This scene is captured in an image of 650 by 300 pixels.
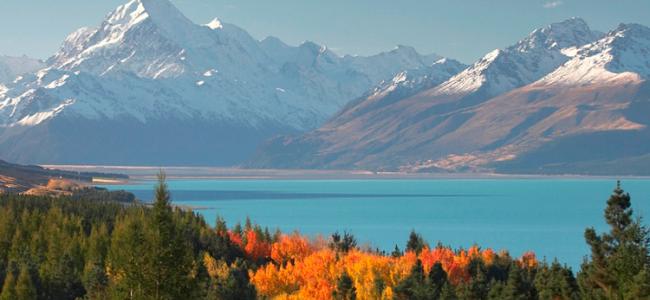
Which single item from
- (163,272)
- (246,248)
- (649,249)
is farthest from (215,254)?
(163,272)

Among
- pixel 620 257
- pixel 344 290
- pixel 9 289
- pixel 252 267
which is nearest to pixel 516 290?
pixel 344 290

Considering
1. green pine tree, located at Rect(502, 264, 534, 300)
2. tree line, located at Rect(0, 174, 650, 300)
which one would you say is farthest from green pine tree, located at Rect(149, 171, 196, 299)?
Result: green pine tree, located at Rect(502, 264, 534, 300)

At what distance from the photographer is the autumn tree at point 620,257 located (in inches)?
3381

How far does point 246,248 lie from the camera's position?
196500 mm

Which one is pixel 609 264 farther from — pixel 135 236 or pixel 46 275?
pixel 46 275

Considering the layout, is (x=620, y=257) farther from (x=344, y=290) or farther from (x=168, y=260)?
(x=344, y=290)

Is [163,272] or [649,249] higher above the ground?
[649,249]

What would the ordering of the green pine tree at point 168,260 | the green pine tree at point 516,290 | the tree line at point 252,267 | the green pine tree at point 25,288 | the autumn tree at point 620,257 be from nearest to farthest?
the green pine tree at point 168,260 → the tree line at point 252,267 → the autumn tree at point 620,257 → the green pine tree at point 25,288 → the green pine tree at point 516,290

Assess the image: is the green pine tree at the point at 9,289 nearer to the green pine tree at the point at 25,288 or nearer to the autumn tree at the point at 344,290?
the green pine tree at the point at 25,288

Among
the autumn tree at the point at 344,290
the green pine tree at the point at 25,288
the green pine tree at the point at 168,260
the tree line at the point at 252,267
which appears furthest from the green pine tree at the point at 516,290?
the green pine tree at the point at 168,260

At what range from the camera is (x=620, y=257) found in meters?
87.1

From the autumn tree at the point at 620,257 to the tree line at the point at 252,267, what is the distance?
8cm

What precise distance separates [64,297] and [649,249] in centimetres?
6926

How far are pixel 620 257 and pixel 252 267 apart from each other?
92749mm
